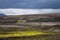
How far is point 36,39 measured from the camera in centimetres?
92

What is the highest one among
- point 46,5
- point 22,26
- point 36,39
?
point 46,5

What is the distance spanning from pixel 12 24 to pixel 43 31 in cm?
25

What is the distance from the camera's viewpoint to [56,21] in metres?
0.99

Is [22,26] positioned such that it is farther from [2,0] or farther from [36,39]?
[2,0]

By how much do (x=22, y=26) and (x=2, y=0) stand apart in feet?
0.88

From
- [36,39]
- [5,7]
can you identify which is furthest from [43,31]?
[5,7]

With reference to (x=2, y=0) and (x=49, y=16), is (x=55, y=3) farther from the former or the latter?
(x=2, y=0)

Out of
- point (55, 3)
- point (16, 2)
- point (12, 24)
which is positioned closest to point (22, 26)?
point (12, 24)

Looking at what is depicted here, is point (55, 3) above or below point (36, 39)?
above

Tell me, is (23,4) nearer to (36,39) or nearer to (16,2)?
(16,2)

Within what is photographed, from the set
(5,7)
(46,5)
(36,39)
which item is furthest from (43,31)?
(5,7)

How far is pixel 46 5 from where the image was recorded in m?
1.01

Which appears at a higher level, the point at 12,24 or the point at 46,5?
the point at 46,5

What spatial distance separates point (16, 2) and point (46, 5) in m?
0.24
